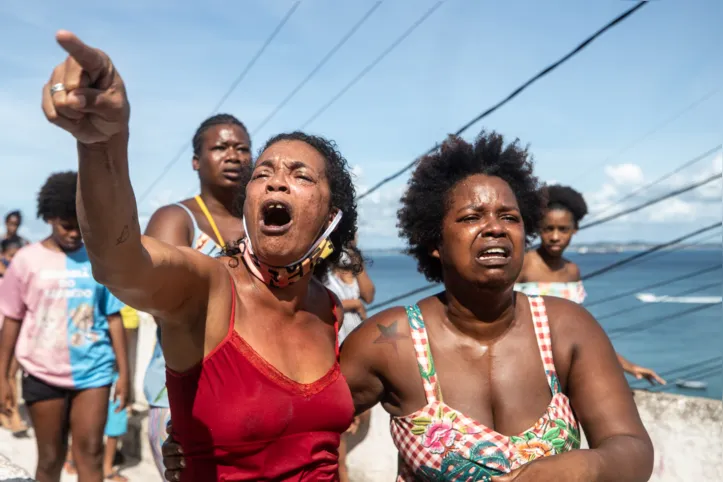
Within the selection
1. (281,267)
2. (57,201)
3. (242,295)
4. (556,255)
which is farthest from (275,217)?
(556,255)

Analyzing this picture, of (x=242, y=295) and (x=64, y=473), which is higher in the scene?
(x=242, y=295)

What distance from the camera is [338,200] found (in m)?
2.74

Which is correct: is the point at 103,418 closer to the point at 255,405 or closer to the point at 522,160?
the point at 255,405

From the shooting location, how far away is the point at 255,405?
7.00 feet

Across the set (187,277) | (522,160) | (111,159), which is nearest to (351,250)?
(522,160)

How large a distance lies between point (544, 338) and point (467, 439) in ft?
1.59

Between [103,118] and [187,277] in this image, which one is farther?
[187,277]

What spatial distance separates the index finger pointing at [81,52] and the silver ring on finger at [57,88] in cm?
5

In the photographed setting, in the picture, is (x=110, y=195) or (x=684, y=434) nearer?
(x=110, y=195)

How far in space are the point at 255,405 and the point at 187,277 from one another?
0.49 meters

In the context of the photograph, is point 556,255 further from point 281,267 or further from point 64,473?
point 64,473

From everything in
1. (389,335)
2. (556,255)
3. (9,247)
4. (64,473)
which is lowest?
(64,473)

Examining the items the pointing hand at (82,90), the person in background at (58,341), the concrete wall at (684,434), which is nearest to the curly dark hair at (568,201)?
the concrete wall at (684,434)

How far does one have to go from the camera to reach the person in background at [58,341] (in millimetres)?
4555
